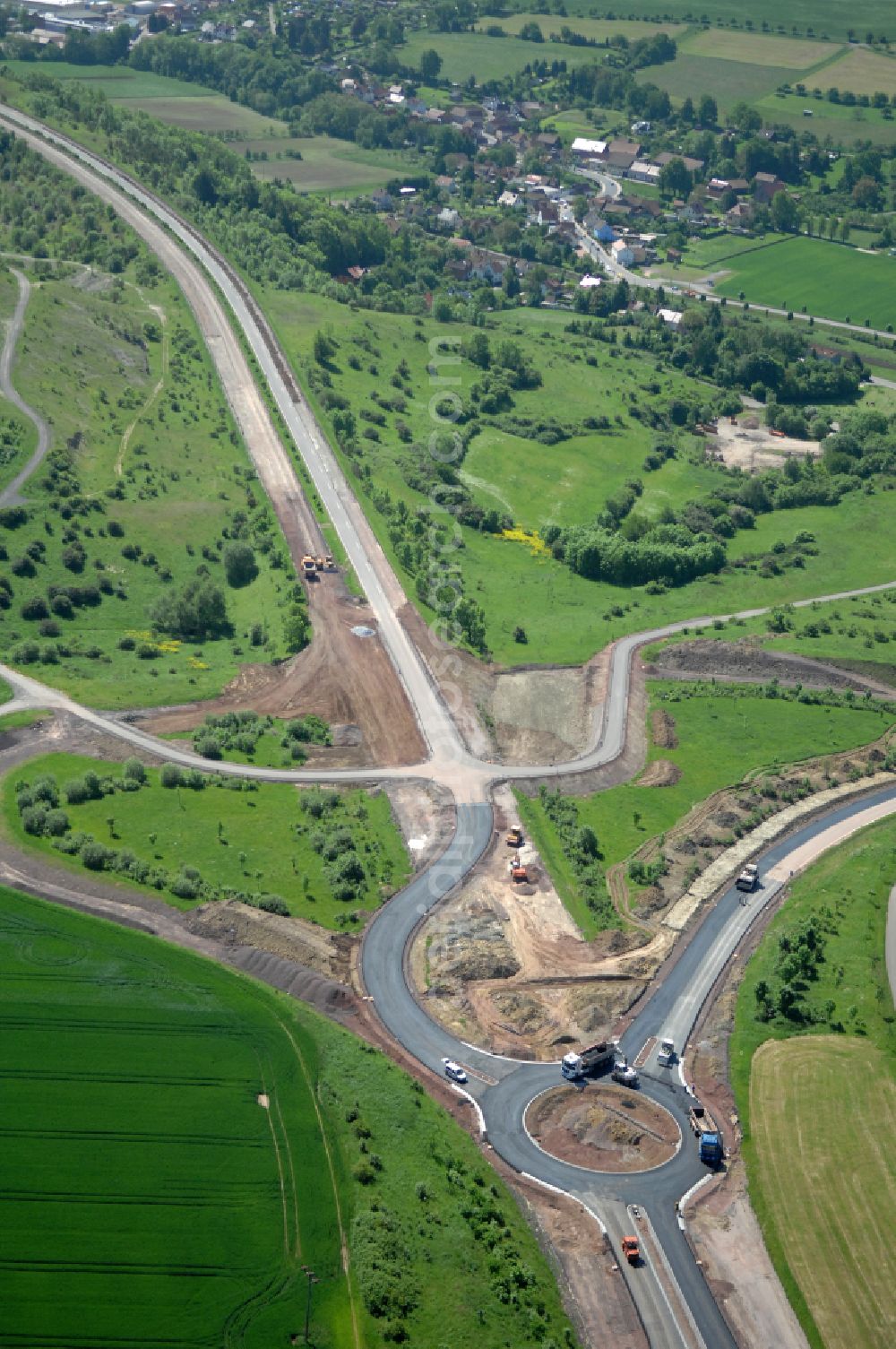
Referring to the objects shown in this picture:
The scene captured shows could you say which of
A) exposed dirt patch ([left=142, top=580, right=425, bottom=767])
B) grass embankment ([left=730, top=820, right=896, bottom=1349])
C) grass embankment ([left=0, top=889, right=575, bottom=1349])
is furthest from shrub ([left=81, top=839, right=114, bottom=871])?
grass embankment ([left=730, top=820, right=896, bottom=1349])

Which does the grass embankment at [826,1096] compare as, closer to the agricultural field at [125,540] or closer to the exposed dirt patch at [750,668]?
the exposed dirt patch at [750,668]

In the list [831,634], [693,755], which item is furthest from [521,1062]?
[831,634]

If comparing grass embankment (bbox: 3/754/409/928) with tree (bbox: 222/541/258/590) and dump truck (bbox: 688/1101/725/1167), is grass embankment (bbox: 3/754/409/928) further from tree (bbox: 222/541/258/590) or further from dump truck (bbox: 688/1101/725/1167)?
tree (bbox: 222/541/258/590)

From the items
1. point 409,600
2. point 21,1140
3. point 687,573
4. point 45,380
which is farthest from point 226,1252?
point 45,380

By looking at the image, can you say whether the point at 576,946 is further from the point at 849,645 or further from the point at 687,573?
the point at 687,573

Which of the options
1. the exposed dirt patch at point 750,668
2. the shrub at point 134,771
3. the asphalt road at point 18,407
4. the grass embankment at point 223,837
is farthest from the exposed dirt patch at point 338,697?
the asphalt road at point 18,407
